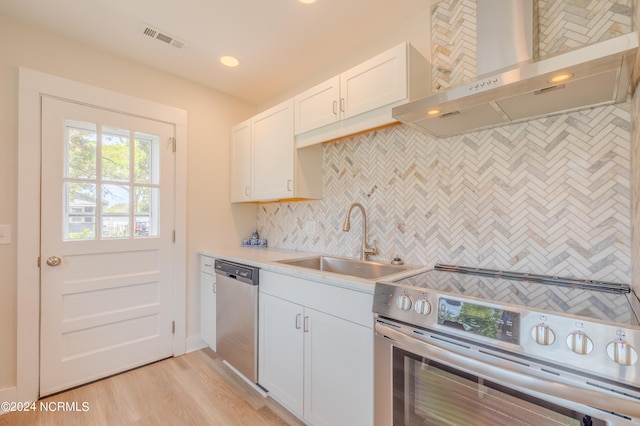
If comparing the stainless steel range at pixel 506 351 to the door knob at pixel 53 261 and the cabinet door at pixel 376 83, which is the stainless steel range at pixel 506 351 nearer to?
the cabinet door at pixel 376 83

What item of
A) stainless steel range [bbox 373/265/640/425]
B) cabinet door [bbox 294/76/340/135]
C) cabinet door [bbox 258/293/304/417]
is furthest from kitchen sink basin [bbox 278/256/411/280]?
cabinet door [bbox 294/76/340/135]

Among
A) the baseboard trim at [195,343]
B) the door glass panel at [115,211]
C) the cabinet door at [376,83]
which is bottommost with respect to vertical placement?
the baseboard trim at [195,343]

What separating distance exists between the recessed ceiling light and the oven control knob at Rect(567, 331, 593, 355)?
2.55 m

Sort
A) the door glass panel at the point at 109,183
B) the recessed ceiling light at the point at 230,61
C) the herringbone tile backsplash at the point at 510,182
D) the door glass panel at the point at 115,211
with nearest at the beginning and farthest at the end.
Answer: the herringbone tile backsplash at the point at 510,182 → the door glass panel at the point at 109,183 → the door glass panel at the point at 115,211 → the recessed ceiling light at the point at 230,61

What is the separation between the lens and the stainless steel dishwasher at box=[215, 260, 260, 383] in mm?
1904

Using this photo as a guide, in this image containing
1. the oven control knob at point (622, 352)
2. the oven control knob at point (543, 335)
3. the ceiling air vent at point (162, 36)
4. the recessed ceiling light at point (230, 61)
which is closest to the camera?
the oven control knob at point (622, 352)

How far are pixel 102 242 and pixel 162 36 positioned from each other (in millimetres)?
1551

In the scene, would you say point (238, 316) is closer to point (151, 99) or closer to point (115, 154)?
point (115, 154)

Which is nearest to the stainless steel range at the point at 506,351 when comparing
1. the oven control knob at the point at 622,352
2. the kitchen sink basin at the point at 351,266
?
the oven control knob at the point at 622,352

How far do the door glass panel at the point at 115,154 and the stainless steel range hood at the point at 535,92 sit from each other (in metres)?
2.08

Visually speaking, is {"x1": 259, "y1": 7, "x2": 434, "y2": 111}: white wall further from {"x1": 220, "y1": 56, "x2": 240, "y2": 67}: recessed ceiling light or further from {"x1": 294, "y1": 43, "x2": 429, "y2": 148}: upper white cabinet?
{"x1": 220, "y1": 56, "x2": 240, "y2": 67}: recessed ceiling light

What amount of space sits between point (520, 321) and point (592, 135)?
0.98m

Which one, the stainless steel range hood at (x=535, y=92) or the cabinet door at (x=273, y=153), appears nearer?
the stainless steel range hood at (x=535, y=92)

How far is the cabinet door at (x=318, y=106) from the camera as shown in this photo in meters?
1.90
